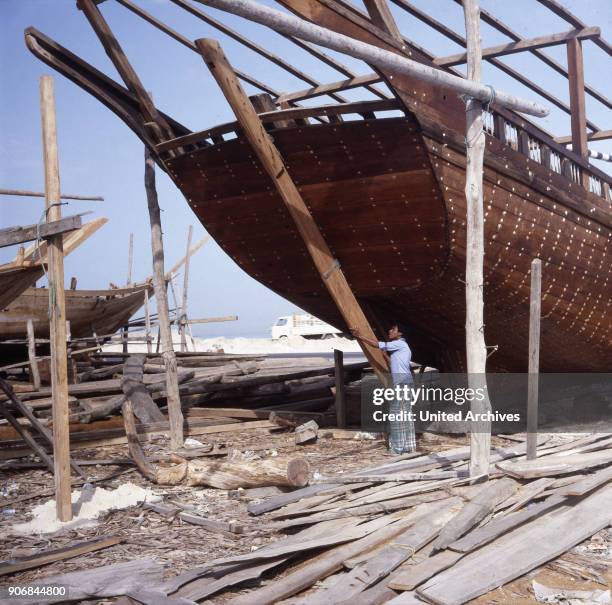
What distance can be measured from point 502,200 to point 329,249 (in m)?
1.92

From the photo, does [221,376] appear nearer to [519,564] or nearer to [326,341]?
[519,564]

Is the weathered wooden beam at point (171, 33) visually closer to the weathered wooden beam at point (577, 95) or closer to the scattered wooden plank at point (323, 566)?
the weathered wooden beam at point (577, 95)

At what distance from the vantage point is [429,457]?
646cm

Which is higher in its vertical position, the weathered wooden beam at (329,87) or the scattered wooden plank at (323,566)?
the weathered wooden beam at (329,87)

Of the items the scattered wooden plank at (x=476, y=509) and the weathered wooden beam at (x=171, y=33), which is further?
the weathered wooden beam at (x=171, y=33)

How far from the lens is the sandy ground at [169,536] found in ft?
11.9

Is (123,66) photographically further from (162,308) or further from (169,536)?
(169,536)

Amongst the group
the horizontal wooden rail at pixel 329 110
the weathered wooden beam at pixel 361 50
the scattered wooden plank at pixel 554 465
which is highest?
the horizontal wooden rail at pixel 329 110

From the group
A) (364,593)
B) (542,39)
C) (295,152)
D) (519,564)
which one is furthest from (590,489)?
(542,39)

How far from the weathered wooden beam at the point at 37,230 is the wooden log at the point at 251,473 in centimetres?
241

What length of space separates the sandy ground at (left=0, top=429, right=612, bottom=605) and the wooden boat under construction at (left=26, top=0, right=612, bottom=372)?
2.05 m

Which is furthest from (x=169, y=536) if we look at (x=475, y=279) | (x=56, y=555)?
(x=475, y=279)

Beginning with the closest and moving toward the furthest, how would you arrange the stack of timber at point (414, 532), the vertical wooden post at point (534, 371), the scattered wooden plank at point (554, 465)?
the stack of timber at point (414, 532) < the scattered wooden plank at point (554, 465) < the vertical wooden post at point (534, 371)

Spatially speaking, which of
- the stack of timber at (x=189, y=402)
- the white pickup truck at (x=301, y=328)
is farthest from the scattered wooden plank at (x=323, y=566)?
the white pickup truck at (x=301, y=328)
